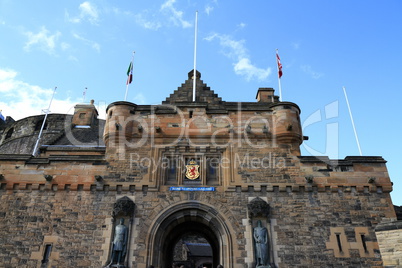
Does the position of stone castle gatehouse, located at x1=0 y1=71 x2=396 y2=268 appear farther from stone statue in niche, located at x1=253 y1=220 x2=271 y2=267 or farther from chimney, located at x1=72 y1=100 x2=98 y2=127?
chimney, located at x1=72 y1=100 x2=98 y2=127

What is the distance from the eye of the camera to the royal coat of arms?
45.2 feet

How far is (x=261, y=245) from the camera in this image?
12008 millimetres

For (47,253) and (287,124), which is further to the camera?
(287,124)

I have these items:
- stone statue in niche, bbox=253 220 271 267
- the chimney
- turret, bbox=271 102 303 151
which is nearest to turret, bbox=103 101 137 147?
turret, bbox=271 102 303 151

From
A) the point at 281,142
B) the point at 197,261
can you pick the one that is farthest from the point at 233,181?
the point at 197,261

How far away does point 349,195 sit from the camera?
520 inches

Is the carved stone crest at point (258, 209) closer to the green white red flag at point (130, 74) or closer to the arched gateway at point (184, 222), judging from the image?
the arched gateway at point (184, 222)

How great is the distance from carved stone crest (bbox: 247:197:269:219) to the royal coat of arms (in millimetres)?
2626

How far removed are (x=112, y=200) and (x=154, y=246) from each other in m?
2.61

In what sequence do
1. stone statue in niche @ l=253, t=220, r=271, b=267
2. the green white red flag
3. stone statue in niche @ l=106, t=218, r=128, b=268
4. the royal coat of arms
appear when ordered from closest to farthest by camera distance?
stone statue in niche @ l=253, t=220, r=271, b=267
stone statue in niche @ l=106, t=218, r=128, b=268
the royal coat of arms
the green white red flag

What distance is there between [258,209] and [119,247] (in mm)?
5575

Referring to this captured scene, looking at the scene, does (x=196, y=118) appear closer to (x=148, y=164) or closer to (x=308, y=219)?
(x=148, y=164)

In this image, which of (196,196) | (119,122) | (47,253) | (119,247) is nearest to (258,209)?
(196,196)

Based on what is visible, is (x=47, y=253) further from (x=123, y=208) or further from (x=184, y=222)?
(x=184, y=222)
